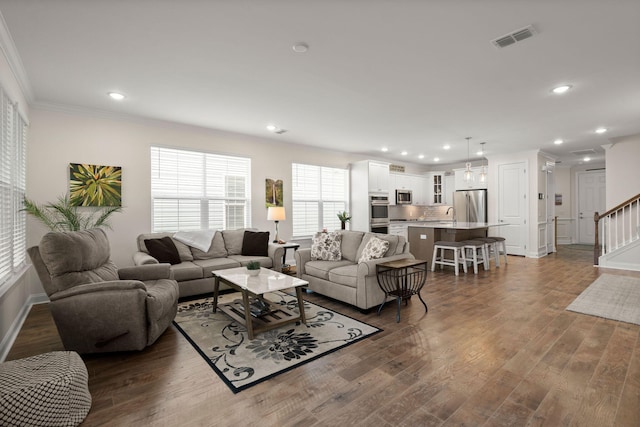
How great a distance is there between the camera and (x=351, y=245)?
4508mm

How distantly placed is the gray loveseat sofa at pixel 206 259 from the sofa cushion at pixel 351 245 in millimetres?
1127

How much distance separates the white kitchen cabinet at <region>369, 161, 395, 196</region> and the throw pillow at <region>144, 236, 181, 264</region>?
15.2ft

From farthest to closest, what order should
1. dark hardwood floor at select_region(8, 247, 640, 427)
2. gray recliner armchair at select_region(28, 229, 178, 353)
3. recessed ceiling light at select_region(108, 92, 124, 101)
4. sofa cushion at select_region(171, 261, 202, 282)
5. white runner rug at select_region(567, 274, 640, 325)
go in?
sofa cushion at select_region(171, 261, 202, 282)
recessed ceiling light at select_region(108, 92, 124, 101)
white runner rug at select_region(567, 274, 640, 325)
gray recliner armchair at select_region(28, 229, 178, 353)
dark hardwood floor at select_region(8, 247, 640, 427)

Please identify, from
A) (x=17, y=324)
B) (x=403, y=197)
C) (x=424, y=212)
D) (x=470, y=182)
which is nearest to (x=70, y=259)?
(x=17, y=324)

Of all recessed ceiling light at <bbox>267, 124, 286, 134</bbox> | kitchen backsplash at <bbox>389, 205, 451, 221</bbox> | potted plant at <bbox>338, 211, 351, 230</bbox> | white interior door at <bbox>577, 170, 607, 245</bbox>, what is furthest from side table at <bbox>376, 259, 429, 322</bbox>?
white interior door at <bbox>577, 170, 607, 245</bbox>

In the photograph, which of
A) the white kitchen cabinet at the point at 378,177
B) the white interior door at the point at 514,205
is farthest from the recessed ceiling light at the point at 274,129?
the white interior door at the point at 514,205

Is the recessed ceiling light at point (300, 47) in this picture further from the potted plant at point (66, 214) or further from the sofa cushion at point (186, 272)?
the potted plant at point (66, 214)

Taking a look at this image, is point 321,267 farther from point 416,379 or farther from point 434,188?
point 434,188

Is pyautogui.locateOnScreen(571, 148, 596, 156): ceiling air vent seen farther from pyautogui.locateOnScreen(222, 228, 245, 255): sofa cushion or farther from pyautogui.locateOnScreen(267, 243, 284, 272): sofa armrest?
pyautogui.locateOnScreen(222, 228, 245, 255): sofa cushion

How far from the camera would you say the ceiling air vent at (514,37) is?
2.49m

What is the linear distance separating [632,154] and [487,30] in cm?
616

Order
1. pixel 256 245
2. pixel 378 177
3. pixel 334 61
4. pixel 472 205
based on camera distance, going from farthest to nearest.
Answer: pixel 472 205, pixel 378 177, pixel 256 245, pixel 334 61

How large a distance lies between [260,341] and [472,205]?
24.1ft

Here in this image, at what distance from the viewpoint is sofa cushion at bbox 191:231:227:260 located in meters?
4.82
